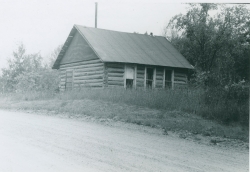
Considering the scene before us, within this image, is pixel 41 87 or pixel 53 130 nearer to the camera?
pixel 53 130

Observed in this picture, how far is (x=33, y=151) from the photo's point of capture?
607 centimetres

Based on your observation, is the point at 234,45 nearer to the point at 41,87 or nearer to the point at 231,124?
the point at 231,124

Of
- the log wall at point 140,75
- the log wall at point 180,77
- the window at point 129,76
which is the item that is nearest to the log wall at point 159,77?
the log wall at point 140,75

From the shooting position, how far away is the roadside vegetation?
1136 cm

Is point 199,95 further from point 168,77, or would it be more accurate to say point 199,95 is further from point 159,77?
point 168,77

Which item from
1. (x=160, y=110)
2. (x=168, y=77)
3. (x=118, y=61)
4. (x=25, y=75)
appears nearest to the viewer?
(x=160, y=110)

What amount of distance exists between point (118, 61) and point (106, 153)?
49.6 feet

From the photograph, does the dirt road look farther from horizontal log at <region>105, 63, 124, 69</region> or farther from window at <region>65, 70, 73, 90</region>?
window at <region>65, 70, 73, 90</region>

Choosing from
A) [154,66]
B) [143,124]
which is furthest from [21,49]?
[143,124]

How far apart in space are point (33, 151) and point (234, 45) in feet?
63.2

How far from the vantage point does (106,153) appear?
612 centimetres

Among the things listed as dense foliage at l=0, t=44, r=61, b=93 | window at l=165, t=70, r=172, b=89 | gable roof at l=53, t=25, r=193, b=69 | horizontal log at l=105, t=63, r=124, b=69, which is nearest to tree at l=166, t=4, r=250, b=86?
gable roof at l=53, t=25, r=193, b=69

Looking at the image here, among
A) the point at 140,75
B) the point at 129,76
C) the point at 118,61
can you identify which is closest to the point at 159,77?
the point at 140,75

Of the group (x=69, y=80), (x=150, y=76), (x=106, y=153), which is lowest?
(x=106, y=153)
